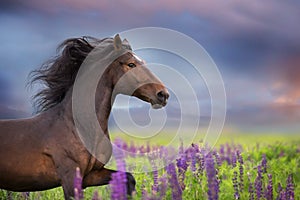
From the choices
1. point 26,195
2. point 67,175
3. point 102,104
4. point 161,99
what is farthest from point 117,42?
point 26,195

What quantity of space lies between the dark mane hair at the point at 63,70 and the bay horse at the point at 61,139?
12mm

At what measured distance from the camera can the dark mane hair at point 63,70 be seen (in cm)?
585

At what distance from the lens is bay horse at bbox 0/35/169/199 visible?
5227mm

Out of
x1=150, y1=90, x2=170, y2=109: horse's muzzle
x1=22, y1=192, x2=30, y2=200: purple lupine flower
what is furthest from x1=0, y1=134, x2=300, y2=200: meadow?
x1=150, y1=90, x2=170, y2=109: horse's muzzle

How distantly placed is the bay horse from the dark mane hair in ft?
0.04

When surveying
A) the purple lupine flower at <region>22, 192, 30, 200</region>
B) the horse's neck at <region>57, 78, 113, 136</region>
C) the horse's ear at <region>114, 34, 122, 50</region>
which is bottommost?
the purple lupine flower at <region>22, 192, 30, 200</region>

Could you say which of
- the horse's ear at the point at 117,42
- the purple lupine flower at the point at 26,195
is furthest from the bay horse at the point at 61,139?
the purple lupine flower at the point at 26,195

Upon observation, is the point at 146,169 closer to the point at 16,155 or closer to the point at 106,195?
the point at 106,195

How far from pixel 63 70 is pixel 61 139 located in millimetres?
958

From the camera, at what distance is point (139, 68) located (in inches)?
218

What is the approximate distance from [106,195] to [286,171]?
10.2ft

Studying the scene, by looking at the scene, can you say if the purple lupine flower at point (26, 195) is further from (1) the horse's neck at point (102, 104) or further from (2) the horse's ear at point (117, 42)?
(2) the horse's ear at point (117, 42)

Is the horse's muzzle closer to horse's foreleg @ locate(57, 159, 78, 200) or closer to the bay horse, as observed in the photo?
the bay horse

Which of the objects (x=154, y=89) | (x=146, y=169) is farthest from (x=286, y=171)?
(x=154, y=89)
